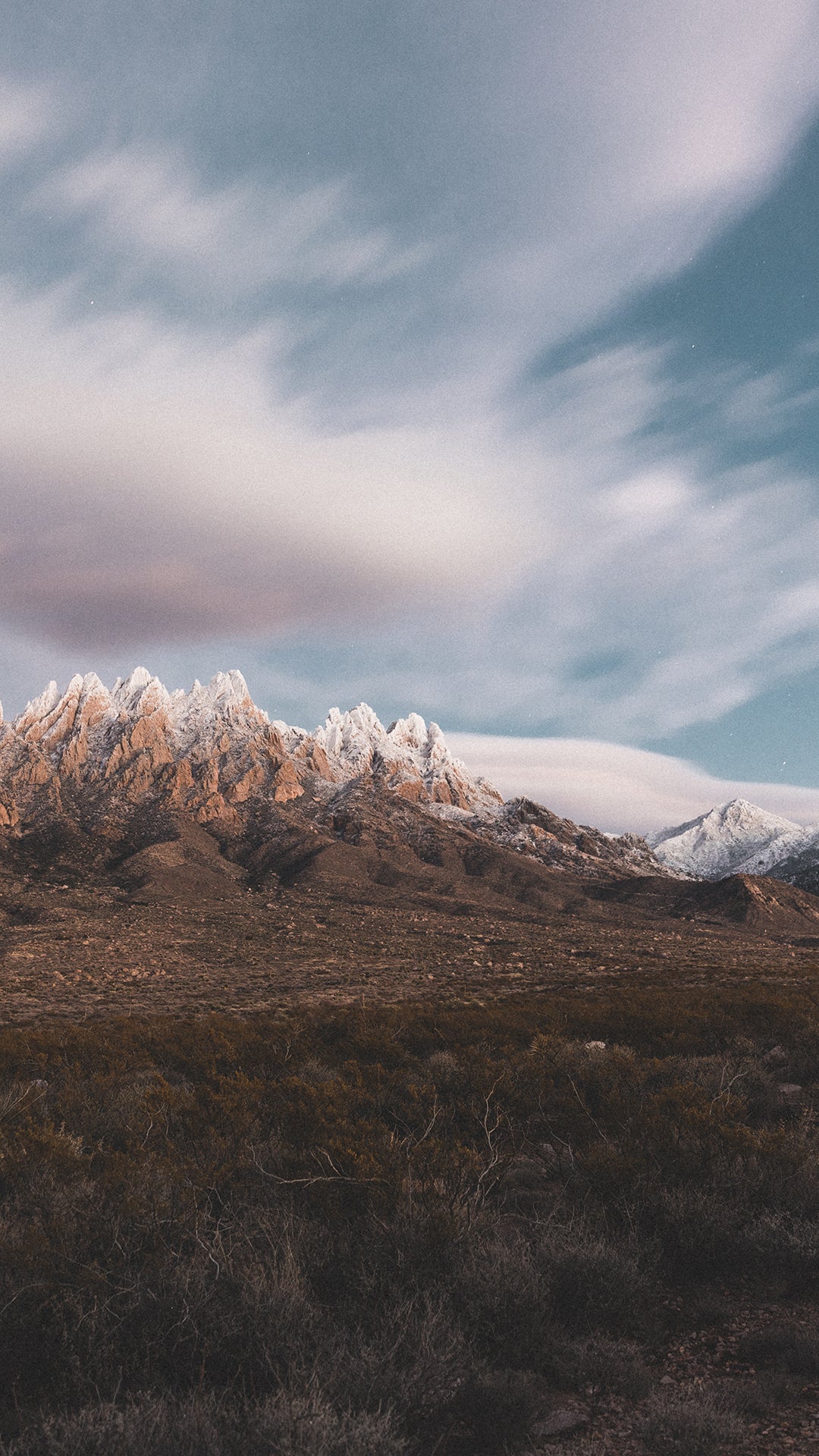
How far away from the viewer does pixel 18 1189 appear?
25.5 ft

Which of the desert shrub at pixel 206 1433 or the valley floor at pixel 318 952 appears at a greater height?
the desert shrub at pixel 206 1433

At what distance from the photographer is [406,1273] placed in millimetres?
6156

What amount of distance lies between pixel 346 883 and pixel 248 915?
39922 mm

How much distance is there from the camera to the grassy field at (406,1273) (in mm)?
4590

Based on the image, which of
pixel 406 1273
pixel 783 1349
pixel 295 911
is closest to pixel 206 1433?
pixel 406 1273

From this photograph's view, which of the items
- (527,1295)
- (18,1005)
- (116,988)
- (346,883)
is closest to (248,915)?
(346,883)

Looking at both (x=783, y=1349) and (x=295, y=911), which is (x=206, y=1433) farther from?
(x=295, y=911)

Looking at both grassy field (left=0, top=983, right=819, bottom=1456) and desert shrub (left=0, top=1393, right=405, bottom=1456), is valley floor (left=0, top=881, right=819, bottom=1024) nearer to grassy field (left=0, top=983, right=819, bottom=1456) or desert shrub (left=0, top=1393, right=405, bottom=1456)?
grassy field (left=0, top=983, right=819, bottom=1456)

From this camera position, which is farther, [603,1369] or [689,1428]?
[603,1369]

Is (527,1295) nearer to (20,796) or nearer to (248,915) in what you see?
(248,915)

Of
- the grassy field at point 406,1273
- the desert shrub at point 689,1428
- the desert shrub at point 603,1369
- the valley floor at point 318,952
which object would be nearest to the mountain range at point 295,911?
the valley floor at point 318,952

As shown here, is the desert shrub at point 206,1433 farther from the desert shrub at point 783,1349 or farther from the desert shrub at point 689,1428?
the desert shrub at point 783,1349

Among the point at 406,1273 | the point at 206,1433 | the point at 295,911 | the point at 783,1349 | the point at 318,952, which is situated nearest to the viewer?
the point at 206,1433

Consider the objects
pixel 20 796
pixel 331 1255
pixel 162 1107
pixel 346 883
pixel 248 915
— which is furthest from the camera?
pixel 20 796
